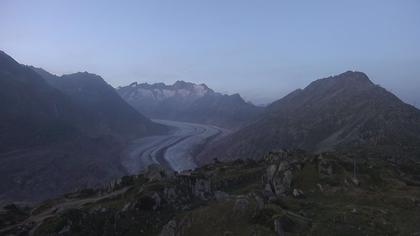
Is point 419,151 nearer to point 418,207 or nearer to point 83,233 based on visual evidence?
point 418,207

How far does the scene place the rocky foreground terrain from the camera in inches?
1935

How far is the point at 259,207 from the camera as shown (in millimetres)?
51406

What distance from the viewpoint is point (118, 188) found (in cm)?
9169

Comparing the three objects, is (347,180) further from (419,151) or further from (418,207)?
(419,151)

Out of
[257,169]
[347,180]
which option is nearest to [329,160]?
[347,180]

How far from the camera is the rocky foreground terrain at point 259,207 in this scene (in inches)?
1935

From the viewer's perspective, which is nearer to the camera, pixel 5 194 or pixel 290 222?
pixel 290 222

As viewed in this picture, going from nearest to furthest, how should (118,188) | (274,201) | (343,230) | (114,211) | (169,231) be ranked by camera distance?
(343,230) < (169,231) < (274,201) < (114,211) < (118,188)

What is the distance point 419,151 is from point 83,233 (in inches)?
5480

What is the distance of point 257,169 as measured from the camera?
92750 millimetres

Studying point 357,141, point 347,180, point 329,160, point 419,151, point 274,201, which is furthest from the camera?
point 357,141

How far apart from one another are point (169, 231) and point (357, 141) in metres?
155

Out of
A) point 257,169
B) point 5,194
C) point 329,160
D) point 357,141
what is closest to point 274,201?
point 329,160

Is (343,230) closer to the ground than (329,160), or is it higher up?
closer to the ground
